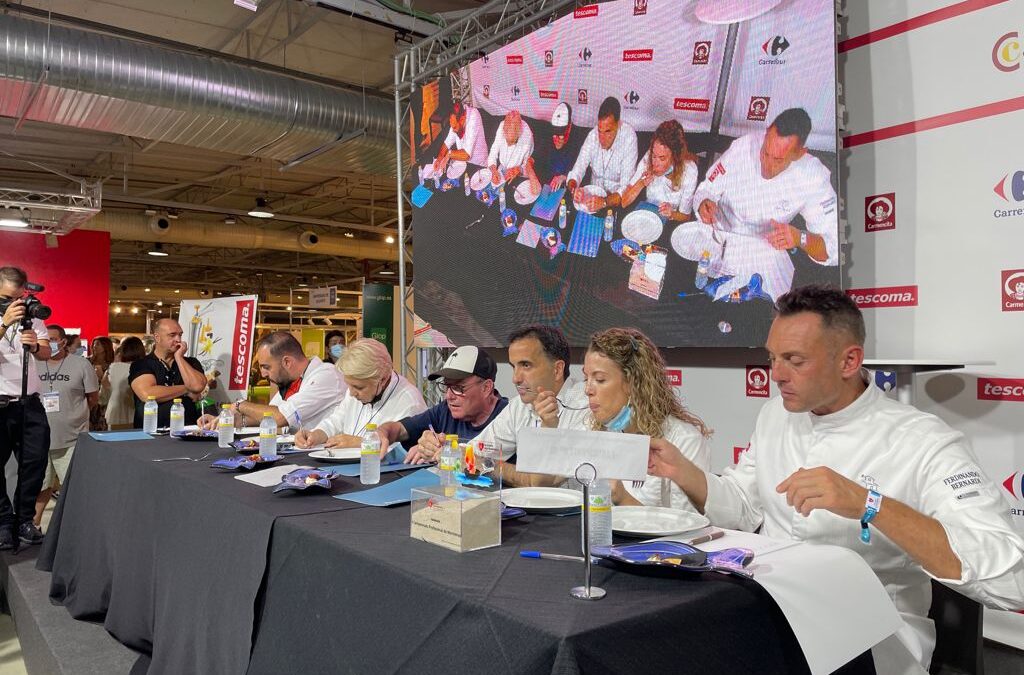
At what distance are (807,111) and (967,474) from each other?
7.37 feet

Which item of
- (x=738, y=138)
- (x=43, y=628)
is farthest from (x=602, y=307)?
(x=43, y=628)

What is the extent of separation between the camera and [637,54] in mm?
4160

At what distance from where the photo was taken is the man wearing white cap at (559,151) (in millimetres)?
4617

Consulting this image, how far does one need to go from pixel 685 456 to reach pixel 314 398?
8.83ft

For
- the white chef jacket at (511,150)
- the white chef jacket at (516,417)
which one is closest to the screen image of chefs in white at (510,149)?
the white chef jacket at (511,150)

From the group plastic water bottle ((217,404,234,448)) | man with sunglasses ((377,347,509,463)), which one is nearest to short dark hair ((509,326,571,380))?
man with sunglasses ((377,347,509,463))

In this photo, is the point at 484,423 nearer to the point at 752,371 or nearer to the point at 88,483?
the point at 752,371

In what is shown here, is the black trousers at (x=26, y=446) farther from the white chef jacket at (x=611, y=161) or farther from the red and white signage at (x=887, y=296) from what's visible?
the red and white signage at (x=887, y=296)

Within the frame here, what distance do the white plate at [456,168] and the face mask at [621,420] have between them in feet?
11.6

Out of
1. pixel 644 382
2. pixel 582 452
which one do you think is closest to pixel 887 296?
pixel 644 382

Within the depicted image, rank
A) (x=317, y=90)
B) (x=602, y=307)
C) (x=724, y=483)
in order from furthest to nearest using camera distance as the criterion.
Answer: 1. (x=317, y=90)
2. (x=602, y=307)
3. (x=724, y=483)

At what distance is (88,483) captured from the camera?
3242 mm

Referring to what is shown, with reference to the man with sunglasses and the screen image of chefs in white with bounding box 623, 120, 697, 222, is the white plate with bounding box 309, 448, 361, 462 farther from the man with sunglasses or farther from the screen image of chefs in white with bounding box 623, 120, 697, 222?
the screen image of chefs in white with bounding box 623, 120, 697, 222

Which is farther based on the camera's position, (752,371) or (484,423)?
(752,371)
